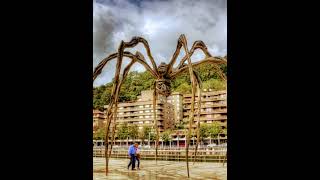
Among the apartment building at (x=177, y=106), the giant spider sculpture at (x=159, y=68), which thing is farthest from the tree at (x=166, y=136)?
the giant spider sculpture at (x=159, y=68)

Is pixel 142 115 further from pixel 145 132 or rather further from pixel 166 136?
pixel 166 136

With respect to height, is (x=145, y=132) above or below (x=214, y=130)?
below

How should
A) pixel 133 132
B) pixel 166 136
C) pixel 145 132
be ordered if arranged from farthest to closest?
pixel 133 132 < pixel 145 132 < pixel 166 136

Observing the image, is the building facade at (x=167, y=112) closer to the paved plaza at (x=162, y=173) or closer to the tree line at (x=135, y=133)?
the tree line at (x=135, y=133)

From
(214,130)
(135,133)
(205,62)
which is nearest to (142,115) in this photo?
(135,133)

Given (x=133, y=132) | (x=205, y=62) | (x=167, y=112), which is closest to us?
(x=205, y=62)

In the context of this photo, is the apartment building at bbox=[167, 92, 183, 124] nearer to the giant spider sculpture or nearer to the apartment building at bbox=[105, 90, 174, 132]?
the apartment building at bbox=[105, 90, 174, 132]
